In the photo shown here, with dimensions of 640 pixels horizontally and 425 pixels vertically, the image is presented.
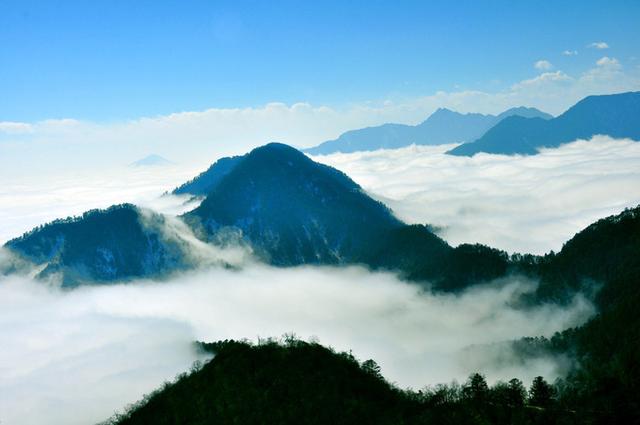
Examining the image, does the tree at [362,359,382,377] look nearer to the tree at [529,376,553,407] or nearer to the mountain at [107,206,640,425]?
the mountain at [107,206,640,425]

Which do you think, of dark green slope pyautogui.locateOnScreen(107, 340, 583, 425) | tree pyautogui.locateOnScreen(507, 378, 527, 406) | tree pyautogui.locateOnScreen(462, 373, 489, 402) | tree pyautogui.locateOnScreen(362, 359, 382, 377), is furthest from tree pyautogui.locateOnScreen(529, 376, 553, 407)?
tree pyautogui.locateOnScreen(362, 359, 382, 377)

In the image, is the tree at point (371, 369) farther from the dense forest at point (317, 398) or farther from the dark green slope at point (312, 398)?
the dense forest at point (317, 398)

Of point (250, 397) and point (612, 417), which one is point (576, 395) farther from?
point (250, 397)

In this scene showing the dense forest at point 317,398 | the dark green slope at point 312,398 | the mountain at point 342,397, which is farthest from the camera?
the dark green slope at point 312,398

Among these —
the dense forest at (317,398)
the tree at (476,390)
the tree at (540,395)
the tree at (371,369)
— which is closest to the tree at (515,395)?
the dense forest at (317,398)

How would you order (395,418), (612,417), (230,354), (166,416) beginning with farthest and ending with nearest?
(230,354) < (166,416) < (395,418) < (612,417)

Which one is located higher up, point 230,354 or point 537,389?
point 230,354

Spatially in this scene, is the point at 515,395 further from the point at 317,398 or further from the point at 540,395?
the point at 317,398

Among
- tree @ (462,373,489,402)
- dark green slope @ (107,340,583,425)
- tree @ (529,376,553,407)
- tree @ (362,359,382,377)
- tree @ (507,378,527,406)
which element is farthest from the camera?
tree @ (362,359,382,377)

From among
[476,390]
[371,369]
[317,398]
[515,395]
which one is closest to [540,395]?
[515,395]

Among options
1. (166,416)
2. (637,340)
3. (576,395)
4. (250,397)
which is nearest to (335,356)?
(250,397)

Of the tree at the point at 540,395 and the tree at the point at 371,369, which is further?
the tree at the point at 371,369
